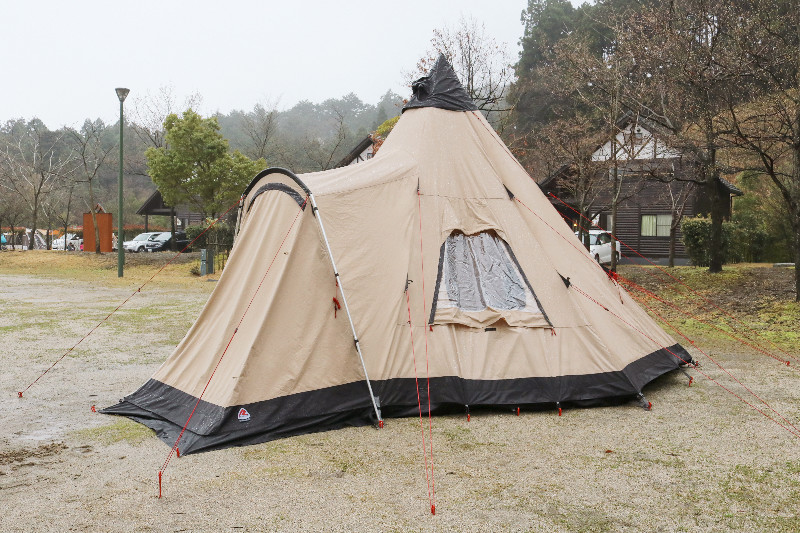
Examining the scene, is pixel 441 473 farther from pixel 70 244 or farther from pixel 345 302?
pixel 70 244

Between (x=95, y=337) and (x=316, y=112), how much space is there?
7778cm

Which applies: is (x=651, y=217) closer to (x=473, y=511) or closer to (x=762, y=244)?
(x=762, y=244)

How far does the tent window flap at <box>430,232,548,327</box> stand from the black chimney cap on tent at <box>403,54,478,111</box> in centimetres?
184

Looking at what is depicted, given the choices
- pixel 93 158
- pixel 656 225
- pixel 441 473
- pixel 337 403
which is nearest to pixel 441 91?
pixel 337 403

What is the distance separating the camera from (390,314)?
634 cm

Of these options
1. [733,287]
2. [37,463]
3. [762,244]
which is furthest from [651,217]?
[37,463]

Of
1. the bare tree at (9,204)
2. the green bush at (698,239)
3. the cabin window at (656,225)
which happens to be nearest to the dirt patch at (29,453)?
the green bush at (698,239)

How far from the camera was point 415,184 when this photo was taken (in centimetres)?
703

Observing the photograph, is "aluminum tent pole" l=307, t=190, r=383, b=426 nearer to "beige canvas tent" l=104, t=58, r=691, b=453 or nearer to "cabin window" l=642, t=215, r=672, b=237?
"beige canvas tent" l=104, t=58, r=691, b=453

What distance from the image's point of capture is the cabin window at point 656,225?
30.2 metres

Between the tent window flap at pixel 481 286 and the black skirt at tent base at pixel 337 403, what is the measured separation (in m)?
0.66

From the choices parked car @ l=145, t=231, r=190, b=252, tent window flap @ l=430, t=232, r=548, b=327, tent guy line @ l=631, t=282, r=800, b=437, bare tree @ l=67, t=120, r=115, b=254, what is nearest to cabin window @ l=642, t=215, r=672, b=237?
tent guy line @ l=631, t=282, r=800, b=437

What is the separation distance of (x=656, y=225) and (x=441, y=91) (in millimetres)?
25572

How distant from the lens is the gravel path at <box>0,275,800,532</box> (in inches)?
157
